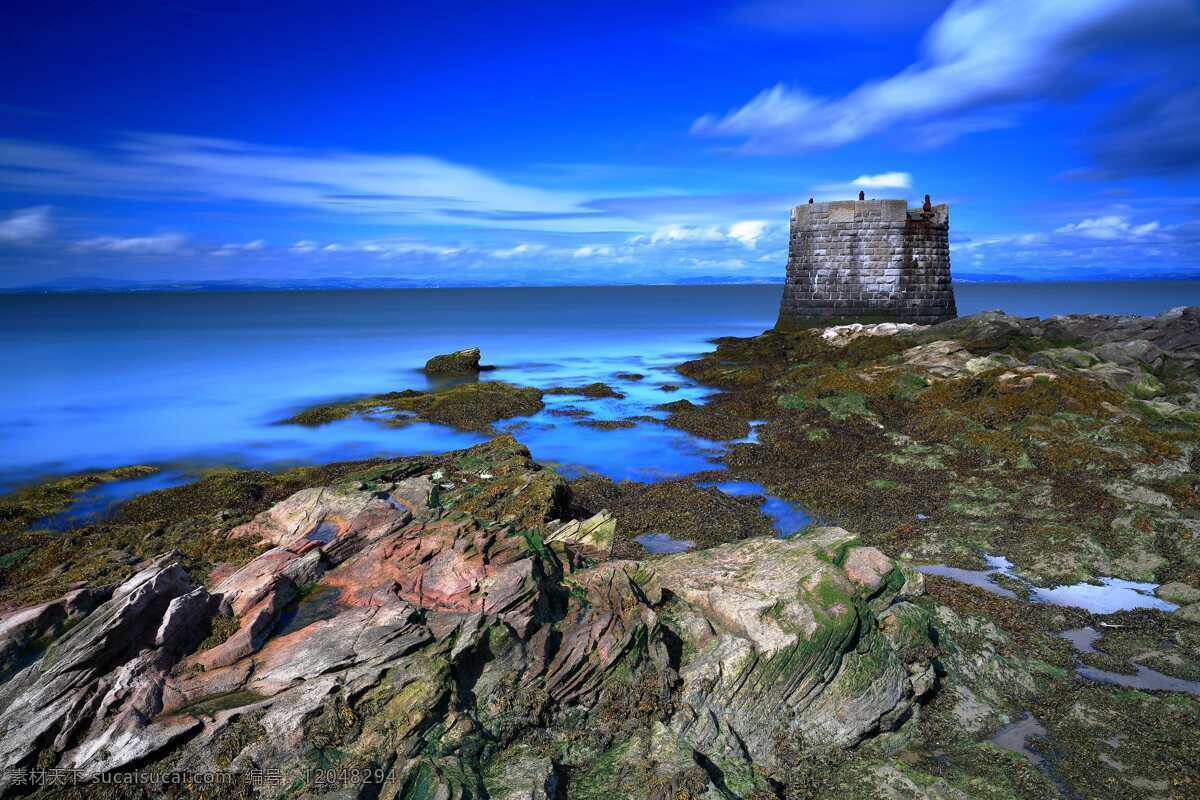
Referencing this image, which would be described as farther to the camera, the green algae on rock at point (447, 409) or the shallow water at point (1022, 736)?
the green algae on rock at point (447, 409)

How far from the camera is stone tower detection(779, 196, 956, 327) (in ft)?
113

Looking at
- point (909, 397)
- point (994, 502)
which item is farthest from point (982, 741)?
point (909, 397)

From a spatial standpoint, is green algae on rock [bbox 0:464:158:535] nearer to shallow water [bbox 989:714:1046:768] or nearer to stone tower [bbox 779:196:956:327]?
shallow water [bbox 989:714:1046:768]

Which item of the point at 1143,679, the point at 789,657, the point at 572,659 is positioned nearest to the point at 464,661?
the point at 572,659

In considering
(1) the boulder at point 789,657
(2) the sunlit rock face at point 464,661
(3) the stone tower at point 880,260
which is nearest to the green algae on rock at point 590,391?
(3) the stone tower at point 880,260

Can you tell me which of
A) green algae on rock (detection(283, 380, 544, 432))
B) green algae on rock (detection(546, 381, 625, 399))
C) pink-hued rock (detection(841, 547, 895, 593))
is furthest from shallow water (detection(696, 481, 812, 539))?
green algae on rock (detection(546, 381, 625, 399))

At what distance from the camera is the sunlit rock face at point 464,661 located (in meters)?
5.50

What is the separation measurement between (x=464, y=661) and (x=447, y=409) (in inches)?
773

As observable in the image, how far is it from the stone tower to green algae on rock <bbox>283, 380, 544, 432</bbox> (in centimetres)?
1680

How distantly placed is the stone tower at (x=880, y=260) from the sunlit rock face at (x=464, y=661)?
95.1 ft

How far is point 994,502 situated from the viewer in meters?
13.6

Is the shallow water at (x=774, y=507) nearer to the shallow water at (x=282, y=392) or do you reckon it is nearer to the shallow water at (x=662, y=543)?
the shallow water at (x=282, y=392)

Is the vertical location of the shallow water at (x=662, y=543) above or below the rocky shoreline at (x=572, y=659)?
below

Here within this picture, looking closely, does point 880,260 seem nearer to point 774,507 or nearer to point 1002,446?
point 1002,446
